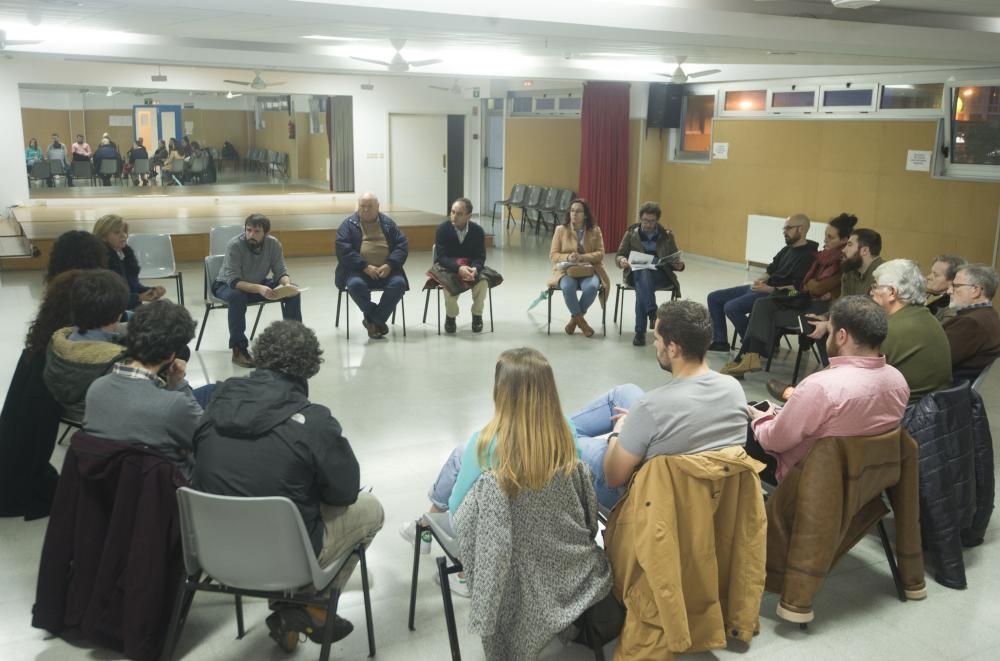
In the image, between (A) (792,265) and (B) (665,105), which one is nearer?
(A) (792,265)

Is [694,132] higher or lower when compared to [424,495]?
higher

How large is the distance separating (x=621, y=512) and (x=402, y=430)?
92.2 inches

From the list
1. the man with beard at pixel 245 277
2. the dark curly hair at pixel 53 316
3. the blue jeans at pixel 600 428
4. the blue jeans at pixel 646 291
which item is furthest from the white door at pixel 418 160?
the blue jeans at pixel 600 428

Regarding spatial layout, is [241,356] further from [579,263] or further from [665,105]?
[665,105]

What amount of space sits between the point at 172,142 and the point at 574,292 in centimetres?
1107

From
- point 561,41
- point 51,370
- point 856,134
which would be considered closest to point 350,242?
point 561,41

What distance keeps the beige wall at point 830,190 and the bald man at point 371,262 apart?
210 inches

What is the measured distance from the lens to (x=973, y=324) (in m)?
3.74

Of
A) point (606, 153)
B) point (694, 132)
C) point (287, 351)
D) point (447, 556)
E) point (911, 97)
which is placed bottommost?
point (447, 556)

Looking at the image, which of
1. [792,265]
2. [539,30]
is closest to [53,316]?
[539,30]

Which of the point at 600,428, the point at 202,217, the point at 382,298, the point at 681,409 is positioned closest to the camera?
the point at 681,409

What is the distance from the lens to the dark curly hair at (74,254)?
4398 mm

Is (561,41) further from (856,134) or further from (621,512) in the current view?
(621,512)

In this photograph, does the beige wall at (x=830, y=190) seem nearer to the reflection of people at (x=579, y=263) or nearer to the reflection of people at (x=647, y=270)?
the reflection of people at (x=647, y=270)
